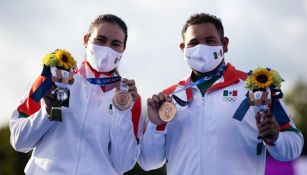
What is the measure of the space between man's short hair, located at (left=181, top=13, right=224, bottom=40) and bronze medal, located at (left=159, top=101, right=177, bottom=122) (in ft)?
3.65

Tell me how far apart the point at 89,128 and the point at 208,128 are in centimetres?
128

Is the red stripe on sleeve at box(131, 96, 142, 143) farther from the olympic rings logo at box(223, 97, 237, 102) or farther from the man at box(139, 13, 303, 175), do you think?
the olympic rings logo at box(223, 97, 237, 102)

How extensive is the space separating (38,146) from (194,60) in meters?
1.94

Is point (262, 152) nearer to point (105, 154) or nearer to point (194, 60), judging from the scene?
point (194, 60)

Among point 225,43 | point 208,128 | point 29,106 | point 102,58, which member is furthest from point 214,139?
point 29,106

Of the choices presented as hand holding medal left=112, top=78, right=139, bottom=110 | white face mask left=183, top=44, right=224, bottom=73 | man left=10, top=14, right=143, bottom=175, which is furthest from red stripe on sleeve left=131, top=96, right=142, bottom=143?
white face mask left=183, top=44, right=224, bottom=73

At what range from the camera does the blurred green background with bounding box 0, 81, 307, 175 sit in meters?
37.2

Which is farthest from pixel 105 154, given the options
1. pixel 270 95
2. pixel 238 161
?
pixel 270 95

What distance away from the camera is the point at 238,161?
22.7ft

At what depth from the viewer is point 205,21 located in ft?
24.9

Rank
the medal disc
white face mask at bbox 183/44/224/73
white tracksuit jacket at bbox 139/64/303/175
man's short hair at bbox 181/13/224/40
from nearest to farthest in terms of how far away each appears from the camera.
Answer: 1. white tracksuit jacket at bbox 139/64/303/175
2. the medal disc
3. white face mask at bbox 183/44/224/73
4. man's short hair at bbox 181/13/224/40

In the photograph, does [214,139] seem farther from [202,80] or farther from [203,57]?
[203,57]

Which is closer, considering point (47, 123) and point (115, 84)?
point (47, 123)

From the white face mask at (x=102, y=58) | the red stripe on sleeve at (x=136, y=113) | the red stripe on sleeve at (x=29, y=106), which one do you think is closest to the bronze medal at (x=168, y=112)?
the red stripe on sleeve at (x=136, y=113)
